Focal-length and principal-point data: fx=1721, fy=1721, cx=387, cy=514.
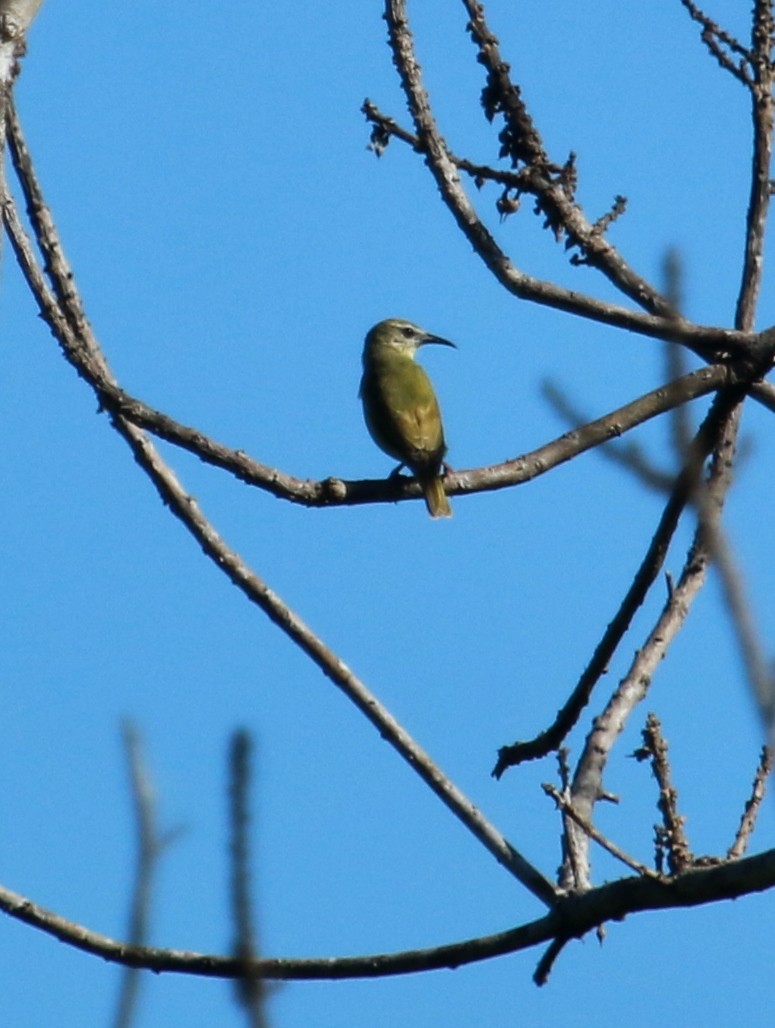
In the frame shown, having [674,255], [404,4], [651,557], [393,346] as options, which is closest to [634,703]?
[651,557]

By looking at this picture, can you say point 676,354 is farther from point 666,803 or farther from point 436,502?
point 436,502

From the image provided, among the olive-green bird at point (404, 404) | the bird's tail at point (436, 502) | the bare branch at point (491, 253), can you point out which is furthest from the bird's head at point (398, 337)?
the bare branch at point (491, 253)

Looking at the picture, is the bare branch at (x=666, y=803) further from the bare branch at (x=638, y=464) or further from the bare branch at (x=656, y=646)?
the bare branch at (x=638, y=464)

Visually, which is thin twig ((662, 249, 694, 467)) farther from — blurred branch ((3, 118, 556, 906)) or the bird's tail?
the bird's tail

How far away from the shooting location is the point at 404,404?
9211 mm

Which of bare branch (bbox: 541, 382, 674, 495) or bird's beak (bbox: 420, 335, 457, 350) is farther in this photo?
bird's beak (bbox: 420, 335, 457, 350)

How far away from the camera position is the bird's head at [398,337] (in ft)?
36.0

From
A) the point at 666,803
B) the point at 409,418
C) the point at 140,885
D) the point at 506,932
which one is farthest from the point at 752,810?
the point at 409,418

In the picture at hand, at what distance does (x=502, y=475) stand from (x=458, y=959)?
1731mm

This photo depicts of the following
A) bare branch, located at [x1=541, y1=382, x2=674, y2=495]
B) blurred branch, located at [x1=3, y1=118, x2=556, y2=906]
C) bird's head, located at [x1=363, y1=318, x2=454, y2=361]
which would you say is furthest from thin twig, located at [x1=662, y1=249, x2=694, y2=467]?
bird's head, located at [x1=363, y1=318, x2=454, y2=361]

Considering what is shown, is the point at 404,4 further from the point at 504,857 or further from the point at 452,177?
the point at 504,857

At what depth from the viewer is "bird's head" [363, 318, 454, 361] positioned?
11.0 meters

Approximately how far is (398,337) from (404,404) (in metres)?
1.96

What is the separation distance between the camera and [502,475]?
16.2 feet
